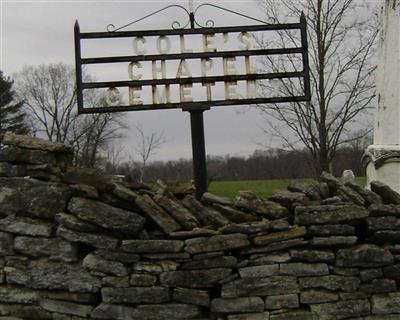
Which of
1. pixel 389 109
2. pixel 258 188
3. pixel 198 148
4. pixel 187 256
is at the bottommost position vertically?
pixel 187 256

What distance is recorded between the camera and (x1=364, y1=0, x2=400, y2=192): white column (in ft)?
23.1

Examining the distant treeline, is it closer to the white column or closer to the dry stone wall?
the white column

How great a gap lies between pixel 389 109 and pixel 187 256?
4.12 meters

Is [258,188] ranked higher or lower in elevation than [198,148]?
lower

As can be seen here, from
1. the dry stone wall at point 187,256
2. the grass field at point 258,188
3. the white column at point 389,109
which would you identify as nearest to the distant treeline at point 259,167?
the grass field at point 258,188

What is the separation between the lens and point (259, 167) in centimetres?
3400

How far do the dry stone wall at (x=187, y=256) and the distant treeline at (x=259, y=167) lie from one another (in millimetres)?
7030

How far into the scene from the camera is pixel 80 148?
106 feet

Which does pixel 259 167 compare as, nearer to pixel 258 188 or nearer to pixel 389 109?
pixel 258 188

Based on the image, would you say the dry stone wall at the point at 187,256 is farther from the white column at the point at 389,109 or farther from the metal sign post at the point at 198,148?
the white column at the point at 389,109

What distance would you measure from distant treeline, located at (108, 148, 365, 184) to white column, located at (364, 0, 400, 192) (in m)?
4.97

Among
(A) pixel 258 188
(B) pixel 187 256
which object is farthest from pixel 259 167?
(B) pixel 187 256

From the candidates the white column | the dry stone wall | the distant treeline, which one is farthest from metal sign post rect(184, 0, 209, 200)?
the distant treeline

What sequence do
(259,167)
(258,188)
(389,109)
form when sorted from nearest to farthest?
1. (389,109)
2. (258,188)
3. (259,167)
